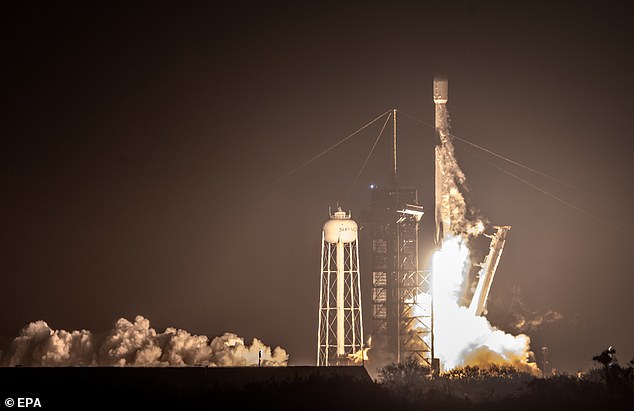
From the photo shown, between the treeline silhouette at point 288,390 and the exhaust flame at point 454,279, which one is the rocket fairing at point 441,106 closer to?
the exhaust flame at point 454,279

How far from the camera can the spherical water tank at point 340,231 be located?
98688mm

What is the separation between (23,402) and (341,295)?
42.2 metres

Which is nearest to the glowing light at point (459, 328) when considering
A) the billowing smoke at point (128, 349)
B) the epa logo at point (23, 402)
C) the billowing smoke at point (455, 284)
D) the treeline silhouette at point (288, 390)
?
the billowing smoke at point (455, 284)

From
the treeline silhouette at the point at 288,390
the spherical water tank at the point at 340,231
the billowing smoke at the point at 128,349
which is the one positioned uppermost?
the spherical water tank at the point at 340,231

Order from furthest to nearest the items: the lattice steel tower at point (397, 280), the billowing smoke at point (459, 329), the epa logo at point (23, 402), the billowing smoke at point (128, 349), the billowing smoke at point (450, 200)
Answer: the billowing smoke at point (128, 349) → the lattice steel tower at point (397, 280) → the billowing smoke at point (450, 200) → the billowing smoke at point (459, 329) → the epa logo at point (23, 402)

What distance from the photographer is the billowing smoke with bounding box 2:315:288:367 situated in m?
101

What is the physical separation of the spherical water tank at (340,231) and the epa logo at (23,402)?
134 feet

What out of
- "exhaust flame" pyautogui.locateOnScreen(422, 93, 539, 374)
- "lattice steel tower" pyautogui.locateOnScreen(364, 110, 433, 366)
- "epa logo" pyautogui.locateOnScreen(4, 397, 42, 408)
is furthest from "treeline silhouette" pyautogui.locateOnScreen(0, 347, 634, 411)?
"lattice steel tower" pyautogui.locateOnScreen(364, 110, 433, 366)

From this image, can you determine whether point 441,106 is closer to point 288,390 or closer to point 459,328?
point 459,328

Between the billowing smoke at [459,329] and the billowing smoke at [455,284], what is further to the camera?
the billowing smoke at [455,284]

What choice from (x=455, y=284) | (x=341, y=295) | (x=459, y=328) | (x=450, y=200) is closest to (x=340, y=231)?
(x=341, y=295)

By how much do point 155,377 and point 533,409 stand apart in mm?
19945

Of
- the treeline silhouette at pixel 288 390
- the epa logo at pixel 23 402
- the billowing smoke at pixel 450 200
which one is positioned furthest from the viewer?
the billowing smoke at pixel 450 200

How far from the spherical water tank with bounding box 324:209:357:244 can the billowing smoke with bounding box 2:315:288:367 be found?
11543 millimetres
